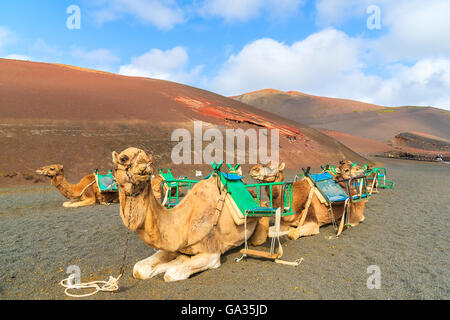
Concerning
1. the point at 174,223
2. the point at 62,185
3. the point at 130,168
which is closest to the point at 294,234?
the point at 174,223

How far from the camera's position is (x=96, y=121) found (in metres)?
19.6

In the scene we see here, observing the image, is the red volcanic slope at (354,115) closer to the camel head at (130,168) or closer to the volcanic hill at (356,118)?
the volcanic hill at (356,118)

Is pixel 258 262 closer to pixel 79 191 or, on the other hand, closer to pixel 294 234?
pixel 294 234

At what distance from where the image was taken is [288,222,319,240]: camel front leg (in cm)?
555

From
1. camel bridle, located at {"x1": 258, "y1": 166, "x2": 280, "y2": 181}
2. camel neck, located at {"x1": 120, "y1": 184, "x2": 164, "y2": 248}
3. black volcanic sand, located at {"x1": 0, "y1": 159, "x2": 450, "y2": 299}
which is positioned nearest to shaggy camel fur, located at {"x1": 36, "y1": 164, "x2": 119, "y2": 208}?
black volcanic sand, located at {"x1": 0, "y1": 159, "x2": 450, "y2": 299}

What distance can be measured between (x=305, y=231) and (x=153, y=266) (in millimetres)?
3230

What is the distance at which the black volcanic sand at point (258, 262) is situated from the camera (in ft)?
11.2

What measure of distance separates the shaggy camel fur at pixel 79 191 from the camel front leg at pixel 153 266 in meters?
6.26

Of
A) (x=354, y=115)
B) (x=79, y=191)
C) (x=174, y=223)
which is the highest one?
(x=354, y=115)

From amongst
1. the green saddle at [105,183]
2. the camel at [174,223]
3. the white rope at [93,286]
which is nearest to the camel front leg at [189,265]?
the camel at [174,223]

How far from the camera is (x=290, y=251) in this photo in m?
4.90

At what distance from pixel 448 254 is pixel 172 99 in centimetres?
2621
